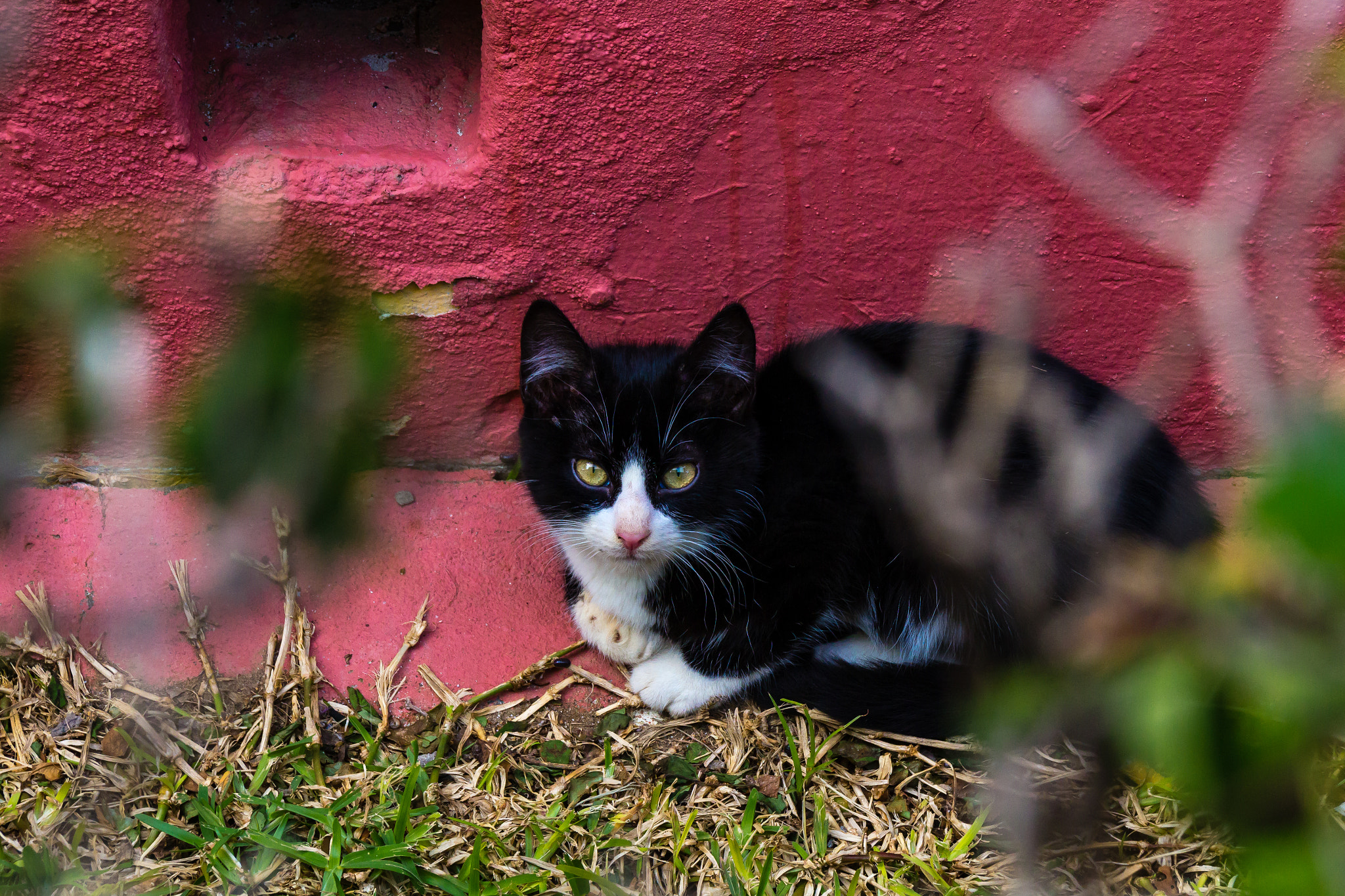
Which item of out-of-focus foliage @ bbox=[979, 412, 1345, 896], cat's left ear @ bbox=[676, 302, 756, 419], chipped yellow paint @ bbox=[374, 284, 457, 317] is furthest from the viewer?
chipped yellow paint @ bbox=[374, 284, 457, 317]

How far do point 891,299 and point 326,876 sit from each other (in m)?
1.73

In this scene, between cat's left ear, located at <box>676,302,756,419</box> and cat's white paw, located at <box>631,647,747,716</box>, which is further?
cat's white paw, located at <box>631,647,747,716</box>

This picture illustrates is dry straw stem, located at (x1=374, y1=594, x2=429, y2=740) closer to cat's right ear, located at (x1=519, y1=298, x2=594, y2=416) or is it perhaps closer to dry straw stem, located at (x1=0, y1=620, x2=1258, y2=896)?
dry straw stem, located at (x1=0, y1=620, x2=1258, y2=896)

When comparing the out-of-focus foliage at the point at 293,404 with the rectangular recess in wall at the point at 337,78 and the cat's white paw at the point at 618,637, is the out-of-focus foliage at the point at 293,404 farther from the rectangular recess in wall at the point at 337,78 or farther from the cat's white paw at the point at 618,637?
the cat's white paw at the point at 618,637

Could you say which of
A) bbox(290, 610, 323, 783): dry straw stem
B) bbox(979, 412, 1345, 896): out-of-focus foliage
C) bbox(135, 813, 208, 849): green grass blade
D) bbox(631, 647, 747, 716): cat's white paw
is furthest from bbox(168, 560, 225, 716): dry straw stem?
bbox(979, 412, 1345, 896): out-of-focus foliage

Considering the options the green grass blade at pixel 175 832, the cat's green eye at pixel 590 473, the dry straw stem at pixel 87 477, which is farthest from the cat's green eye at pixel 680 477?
the dry straw stem at pixel 87 477

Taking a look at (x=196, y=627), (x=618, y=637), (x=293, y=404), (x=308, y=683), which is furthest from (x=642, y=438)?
(x=293, y=404)

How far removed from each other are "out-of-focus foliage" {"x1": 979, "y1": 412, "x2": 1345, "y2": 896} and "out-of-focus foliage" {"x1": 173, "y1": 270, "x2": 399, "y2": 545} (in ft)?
1.94

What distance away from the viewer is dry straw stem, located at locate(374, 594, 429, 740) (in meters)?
2.27

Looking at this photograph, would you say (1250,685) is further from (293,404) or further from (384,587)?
(384,587)

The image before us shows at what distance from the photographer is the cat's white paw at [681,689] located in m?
2.32

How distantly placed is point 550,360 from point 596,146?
459mm

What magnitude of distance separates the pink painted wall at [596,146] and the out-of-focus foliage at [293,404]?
1.13 meters

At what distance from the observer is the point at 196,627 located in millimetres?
2275
